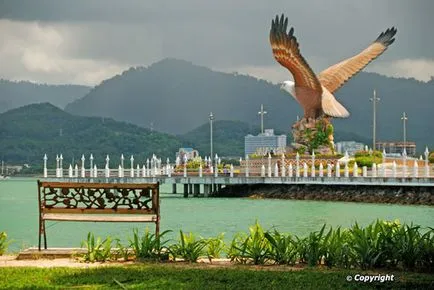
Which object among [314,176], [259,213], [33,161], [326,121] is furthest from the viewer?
[33,161]

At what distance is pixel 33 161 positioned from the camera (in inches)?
6132

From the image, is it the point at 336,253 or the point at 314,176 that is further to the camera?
the point at 314,176

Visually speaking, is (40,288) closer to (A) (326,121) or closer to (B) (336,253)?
(B) (336,253)

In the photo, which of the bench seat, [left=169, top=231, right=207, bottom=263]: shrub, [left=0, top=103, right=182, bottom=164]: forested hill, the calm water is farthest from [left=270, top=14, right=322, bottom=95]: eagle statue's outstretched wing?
[left=0, top=103, right=182, bottom=164]: forested hill

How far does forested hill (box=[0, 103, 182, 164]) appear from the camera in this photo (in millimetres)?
153000

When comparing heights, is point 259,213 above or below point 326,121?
below

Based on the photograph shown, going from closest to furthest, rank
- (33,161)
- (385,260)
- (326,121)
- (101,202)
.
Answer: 1. (385,260)
2. (101,202)
3. (326,121)
4. (33,161)

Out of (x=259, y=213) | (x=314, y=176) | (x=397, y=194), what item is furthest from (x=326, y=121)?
(x=259, y=213)

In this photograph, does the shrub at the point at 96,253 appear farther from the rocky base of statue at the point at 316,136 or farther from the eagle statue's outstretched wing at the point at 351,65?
the eagle statue's outstretched wing at the point at 351,65

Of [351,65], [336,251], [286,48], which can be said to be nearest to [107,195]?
[336,251]

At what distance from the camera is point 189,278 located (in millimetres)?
10469

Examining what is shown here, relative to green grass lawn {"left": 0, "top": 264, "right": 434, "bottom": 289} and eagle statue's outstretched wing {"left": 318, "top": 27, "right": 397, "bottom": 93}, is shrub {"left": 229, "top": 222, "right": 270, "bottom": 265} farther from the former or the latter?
eagle statue's outstretched wing {"left": 318, "top": 27, "right": 397, "bottom": 93}

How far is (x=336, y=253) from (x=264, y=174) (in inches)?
1707

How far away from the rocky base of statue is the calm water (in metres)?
11.8
